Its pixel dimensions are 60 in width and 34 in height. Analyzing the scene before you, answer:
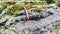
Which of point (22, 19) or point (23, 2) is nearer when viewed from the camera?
point (22, 19)

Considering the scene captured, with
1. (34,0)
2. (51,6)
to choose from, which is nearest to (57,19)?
(51,6)

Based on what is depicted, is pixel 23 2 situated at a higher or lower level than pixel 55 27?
higher

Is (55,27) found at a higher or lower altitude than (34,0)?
lower

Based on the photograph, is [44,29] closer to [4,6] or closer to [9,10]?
[9,10]

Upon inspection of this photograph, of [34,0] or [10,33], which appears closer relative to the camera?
[10,33]

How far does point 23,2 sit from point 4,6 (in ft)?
1.08

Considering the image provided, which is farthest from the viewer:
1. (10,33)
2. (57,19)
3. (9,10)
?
(9,10)

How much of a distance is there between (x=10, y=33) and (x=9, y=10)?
60 centimetres

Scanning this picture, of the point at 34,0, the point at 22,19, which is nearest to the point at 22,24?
the point at 22,19

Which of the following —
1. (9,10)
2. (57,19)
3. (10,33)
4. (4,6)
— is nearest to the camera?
(10,33)

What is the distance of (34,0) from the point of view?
3.17 meters

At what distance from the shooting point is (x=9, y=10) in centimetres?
281

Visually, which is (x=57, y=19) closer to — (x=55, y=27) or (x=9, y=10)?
(x=55, y=27)

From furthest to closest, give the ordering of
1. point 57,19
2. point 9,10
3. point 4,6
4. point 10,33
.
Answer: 1. point 4,6
2. point 9,10
3. point 57,19
4. point 10,33
